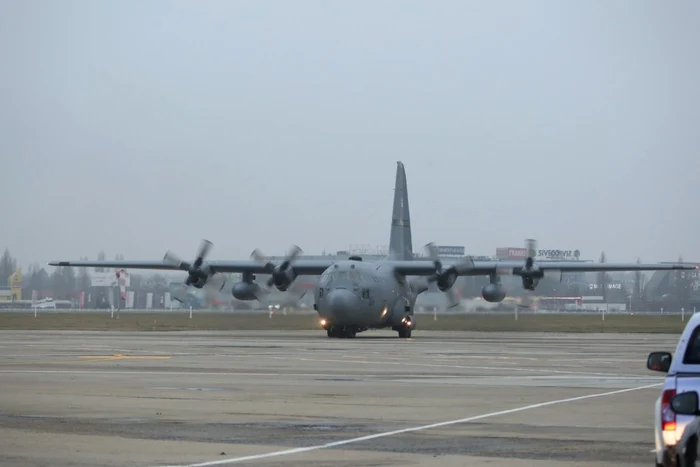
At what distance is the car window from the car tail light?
1.35ft

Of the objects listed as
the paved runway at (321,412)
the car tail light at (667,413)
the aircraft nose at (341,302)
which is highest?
the car tail light at (667,413)

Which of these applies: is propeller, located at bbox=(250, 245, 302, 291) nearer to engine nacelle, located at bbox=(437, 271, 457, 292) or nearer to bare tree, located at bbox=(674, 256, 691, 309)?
engine nacelle, located at bbox=(437, 271, 457, 292)

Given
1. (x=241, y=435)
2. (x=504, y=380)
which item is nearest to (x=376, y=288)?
(x=504, y=380)

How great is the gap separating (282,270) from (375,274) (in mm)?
6028

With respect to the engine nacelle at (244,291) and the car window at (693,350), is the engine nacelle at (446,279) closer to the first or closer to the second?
the engine nacelle at (244,291)

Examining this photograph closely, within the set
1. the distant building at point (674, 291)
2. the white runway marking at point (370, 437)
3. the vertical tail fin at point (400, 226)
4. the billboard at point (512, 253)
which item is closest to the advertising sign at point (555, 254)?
the billboard at point (512, 253)

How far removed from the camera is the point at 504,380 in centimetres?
2094

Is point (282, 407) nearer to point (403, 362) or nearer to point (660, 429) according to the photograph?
point (660, 429)

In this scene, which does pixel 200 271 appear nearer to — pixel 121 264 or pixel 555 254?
pixel 121 264

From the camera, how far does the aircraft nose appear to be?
146 ft

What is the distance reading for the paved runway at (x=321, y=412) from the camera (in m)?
10.8

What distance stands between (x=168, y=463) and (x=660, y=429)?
4.50m

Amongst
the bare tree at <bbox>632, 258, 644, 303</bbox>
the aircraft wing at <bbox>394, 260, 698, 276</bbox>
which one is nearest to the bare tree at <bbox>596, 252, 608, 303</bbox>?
the bare tree at <bbox>632, 258, 644, 303</bbox>

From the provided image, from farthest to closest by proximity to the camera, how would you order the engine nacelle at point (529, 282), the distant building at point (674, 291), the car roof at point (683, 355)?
1. the distant building at point (674, 291)
2. the engine nacelle at point (529, 282)
3. the car roof at point (683, 355)
